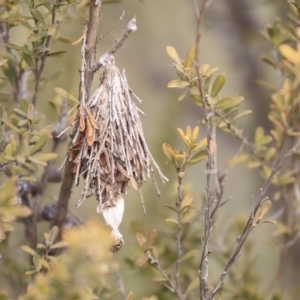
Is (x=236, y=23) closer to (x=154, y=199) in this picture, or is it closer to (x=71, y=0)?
(x=154, y=199)

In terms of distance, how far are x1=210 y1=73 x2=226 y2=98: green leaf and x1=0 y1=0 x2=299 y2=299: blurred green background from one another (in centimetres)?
33

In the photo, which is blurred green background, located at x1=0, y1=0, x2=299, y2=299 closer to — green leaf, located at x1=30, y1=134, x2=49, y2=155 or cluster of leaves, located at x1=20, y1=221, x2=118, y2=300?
green leaf, located at x1=30, y1=134, x2=49, y2=155

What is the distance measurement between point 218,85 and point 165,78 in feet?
4.65

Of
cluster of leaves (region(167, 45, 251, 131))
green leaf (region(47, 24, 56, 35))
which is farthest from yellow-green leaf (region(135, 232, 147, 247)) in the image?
green leaf (region(47, 24, 56, 35))


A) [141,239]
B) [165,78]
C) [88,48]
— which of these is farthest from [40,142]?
[165,78]

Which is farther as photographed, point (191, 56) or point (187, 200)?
point (187, 200)

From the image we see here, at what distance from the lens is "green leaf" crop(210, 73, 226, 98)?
0.95 metres

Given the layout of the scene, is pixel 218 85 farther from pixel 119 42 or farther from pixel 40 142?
pixel 40 142

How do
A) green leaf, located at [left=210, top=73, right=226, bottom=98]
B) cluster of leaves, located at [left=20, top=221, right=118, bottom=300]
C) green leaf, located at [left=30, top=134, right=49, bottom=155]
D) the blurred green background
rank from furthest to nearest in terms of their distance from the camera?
the blurred green background → green leaf, located at [left=210, top=73, right=226, bottom=98] → green leaf, located at [left=30, top=134, right=49, bottom=155] → cluster of leaves, located at [left=20, top=221, right=118, bottom=300]

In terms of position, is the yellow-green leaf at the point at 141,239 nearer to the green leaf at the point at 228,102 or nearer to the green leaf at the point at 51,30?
the green leaf at the point at 228,102

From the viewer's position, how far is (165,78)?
7.77 feet

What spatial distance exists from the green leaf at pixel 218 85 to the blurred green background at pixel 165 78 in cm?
33

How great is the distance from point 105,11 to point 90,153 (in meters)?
1.55

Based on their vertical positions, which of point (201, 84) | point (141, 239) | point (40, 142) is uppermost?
point (201, 84)
